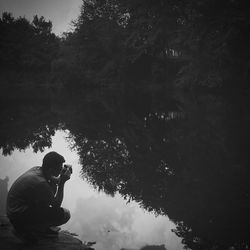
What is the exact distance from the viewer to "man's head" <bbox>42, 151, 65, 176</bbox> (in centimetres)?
451

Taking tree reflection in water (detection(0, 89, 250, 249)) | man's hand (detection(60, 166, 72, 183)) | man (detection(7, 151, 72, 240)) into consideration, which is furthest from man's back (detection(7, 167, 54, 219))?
tree reflection in water (detection(0, 89, 250, 249))

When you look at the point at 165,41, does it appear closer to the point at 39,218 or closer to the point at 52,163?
the point at 52,163

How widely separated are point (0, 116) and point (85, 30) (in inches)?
962

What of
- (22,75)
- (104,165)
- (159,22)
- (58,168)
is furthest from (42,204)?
(22,75)

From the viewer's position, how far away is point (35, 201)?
4.26 metres

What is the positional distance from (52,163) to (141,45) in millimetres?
26114

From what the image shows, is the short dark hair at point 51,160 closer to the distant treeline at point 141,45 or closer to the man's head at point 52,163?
the man's head at point 52,163

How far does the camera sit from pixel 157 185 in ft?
27.9

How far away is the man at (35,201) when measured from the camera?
13.8ft

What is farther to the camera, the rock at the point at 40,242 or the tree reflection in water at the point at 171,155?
the tree reflection in water at the point at 171,155

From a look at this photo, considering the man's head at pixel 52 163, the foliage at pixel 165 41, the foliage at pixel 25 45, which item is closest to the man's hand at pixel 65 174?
the man's head at pixel 52 163

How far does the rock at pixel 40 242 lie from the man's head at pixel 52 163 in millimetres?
1053

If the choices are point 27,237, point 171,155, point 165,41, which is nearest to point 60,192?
point 27,237

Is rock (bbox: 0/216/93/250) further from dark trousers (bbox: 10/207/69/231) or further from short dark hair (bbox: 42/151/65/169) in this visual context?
short dark hair (bbox: 42/151/65/169)
